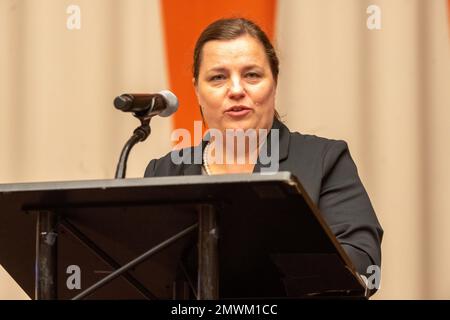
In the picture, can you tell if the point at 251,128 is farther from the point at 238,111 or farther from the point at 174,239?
the point at 174,239

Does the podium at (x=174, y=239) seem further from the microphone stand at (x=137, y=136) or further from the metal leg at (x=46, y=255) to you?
the microphone stand at (x=137, y=136)

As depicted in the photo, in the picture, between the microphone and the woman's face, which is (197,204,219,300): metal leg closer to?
the microphone

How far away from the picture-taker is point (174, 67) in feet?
6.89

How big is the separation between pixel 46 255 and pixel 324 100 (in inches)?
46.8

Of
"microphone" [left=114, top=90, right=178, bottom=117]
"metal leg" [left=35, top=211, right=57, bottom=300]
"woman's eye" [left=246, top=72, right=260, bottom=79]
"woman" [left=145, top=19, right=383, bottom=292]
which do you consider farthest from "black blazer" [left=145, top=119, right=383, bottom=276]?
"metal leg" [left=35, top=211, right=57, bottom=300]

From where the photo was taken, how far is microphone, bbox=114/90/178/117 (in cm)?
105

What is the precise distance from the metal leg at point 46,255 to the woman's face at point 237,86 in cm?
63

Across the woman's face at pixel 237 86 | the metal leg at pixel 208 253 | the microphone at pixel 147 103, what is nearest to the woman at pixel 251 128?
the woman's face at pixel 237 86

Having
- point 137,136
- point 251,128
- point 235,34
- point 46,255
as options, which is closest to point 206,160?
point 251,128

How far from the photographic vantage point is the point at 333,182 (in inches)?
58.2

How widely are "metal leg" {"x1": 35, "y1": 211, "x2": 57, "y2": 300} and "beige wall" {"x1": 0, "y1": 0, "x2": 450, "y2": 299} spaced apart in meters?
1.10
